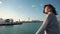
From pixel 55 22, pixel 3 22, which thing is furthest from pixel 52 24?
pixel 3 22

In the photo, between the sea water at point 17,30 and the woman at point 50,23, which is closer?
the woman at point 50,23

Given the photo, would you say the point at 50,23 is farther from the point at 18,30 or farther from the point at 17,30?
the point at 18,30

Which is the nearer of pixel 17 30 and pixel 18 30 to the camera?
pixel 17 30

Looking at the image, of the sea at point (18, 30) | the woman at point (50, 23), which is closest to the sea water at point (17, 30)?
the sea at point (18, 30)

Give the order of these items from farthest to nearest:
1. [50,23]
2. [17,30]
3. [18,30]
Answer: [18,30], [17,30], [50,23]

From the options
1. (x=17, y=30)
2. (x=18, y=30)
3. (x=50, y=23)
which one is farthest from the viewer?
(x=18, y=30)

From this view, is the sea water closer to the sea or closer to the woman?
the sea

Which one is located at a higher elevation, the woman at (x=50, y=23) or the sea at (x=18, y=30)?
the woman at (x=50, y=23)

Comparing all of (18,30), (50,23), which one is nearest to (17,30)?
(18,30)

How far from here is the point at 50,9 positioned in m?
1.00

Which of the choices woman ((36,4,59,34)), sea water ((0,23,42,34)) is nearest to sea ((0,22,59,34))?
sea water ((0,23,42,34))

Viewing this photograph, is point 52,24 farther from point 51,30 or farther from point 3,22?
point 3,22

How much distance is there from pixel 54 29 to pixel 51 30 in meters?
0.02

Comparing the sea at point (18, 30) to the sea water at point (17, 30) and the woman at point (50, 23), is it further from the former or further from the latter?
the woman at point (50, 23)
